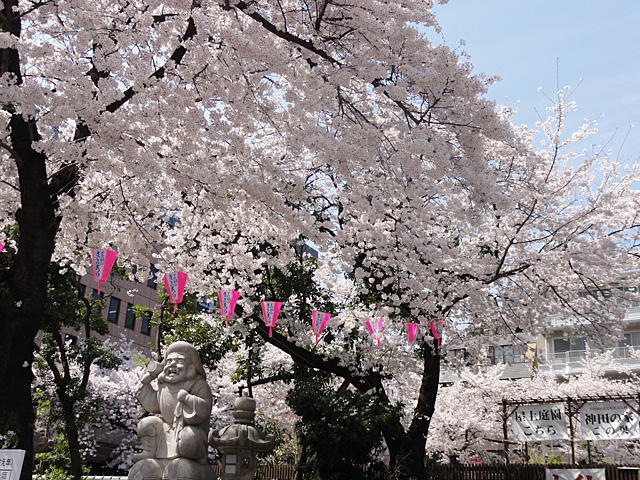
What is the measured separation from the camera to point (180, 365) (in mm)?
8320

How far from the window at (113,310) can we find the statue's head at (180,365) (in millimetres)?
24588

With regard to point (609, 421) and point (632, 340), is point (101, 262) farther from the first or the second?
point (632, 340)

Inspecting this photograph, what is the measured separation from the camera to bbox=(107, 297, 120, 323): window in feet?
103

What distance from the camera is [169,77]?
690 cm

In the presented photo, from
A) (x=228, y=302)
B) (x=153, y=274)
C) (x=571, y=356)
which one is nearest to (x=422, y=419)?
(x=228, y=302)

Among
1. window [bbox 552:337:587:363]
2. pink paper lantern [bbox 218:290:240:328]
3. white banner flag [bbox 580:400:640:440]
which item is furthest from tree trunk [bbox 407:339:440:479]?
window [bbox 552:337:587:363]

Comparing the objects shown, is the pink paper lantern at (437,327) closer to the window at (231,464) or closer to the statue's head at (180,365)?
the window at (231,464)

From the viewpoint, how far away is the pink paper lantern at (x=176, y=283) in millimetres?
9797

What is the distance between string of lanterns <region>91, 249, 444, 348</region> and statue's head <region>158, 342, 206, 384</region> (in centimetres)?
144

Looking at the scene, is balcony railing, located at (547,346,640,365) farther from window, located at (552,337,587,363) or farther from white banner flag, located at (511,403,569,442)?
white banner flag, located at (511,403,569,442)

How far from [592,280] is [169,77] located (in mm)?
9618

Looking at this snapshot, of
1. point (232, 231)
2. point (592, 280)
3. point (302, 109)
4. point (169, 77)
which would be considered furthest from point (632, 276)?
point (169, 77)

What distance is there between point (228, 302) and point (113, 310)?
75.3 ft

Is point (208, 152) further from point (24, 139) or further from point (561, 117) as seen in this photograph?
point (561, 117)
